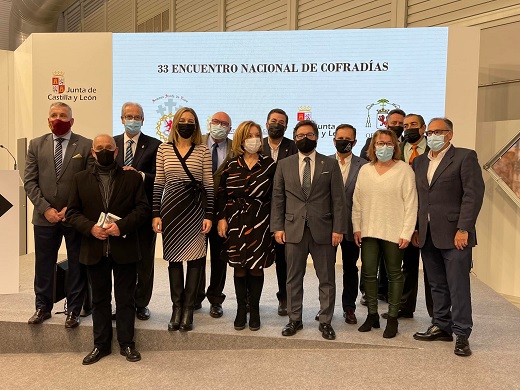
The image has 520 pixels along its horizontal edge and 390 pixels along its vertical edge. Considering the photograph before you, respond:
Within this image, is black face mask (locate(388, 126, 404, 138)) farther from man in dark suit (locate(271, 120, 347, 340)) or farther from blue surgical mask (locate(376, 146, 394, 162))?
man in dark suit (locate(271, 120, 347, 340))

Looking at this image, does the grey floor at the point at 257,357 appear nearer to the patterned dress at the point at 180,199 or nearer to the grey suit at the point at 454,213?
the grey suit at the point at 454,213

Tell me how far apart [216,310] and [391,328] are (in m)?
1.27

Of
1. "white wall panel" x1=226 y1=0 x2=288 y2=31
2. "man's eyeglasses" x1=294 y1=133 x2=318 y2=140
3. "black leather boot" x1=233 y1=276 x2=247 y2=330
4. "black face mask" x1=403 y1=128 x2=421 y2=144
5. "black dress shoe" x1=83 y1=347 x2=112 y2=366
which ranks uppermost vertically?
"white wall panel" x1=226 y1=0 x2=288 y2=31

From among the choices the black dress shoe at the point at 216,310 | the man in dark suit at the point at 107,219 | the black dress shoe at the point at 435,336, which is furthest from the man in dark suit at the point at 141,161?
the black dress shoe at the point at 435,336

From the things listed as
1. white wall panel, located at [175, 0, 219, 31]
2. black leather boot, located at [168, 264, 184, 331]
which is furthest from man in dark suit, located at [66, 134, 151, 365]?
white wall panel, located at [175, 0, 219, 31]

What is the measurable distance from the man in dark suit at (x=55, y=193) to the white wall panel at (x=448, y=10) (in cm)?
438

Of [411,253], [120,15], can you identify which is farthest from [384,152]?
[120,15]

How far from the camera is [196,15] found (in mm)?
8859

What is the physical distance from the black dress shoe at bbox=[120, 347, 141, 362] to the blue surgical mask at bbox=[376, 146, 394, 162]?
2046mm

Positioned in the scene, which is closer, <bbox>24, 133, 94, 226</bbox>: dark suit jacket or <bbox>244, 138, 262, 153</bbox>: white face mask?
<bbox>244, 138, 262, 153</bbox>: white face mask

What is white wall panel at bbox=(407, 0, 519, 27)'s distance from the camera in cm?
521

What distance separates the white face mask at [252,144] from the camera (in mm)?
3184

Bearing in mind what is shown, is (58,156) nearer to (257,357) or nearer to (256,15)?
(257,357)

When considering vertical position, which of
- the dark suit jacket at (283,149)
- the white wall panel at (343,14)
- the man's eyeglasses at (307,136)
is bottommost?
the dark suit jacket at (283,149)
